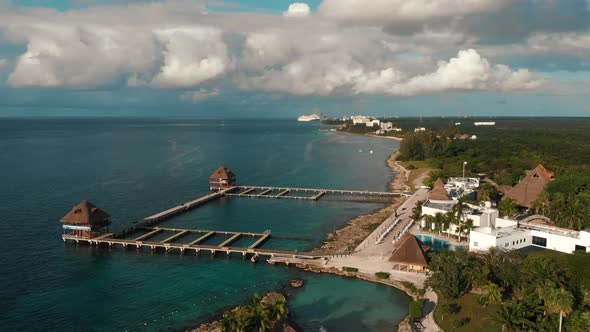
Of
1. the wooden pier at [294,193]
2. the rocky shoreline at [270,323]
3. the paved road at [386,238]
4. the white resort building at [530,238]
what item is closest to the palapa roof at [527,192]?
the paved road at [386,238]

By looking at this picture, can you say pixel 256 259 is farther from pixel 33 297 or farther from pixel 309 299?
pixel 33 297

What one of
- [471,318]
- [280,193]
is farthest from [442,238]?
[280,193]

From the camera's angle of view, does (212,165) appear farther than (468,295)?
Yes

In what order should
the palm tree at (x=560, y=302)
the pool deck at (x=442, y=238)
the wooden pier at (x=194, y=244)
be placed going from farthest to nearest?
the pool deck at (x=442, y=238), the wooden pier at (x=194, y=244), the palm tree at (x=560, y=302)

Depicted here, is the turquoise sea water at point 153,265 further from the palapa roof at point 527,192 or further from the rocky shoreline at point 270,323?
the palapa roof at point 527,192

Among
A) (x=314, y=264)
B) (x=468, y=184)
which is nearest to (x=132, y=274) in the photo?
(x=314, y=264)

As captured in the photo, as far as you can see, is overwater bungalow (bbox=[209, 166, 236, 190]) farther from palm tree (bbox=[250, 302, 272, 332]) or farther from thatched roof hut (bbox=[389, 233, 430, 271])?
palm tree (bbox=[250, 302, 272, 332])
